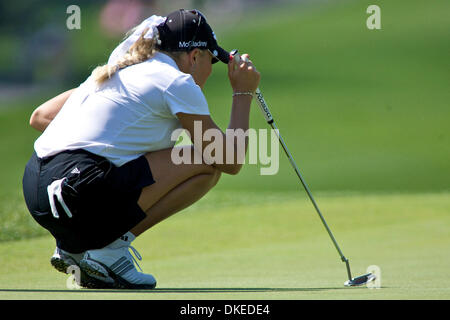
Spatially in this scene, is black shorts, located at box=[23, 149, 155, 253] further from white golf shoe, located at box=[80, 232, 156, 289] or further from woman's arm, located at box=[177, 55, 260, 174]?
woman's arm, located at box=[177, 55, 260, 174]

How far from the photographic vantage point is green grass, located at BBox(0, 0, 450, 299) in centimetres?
328

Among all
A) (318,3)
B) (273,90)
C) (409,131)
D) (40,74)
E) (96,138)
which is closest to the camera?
(96,138)

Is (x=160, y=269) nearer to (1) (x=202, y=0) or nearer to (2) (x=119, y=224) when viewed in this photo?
(2) (x=119, y=224)

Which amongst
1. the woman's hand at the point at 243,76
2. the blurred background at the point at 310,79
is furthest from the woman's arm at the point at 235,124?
→ the blurred background at the point at 310,79

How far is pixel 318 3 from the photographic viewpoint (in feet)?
76.5

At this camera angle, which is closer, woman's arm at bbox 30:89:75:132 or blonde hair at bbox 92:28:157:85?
blonde hair at bbox 92:28:157:85

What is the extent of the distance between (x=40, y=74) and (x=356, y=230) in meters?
17.1

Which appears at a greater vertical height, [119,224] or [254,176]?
[254,176]

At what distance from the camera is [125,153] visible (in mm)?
2803

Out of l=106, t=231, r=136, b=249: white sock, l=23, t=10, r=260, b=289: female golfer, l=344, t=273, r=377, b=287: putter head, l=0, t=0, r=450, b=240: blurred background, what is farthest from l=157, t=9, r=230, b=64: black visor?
l=0, t=0, r=450, b=240: blurred background

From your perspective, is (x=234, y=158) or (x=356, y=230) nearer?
(x=234, y=158)

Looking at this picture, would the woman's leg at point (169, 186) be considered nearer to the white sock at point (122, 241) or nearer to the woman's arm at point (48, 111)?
the white sock at point (122, 241)
